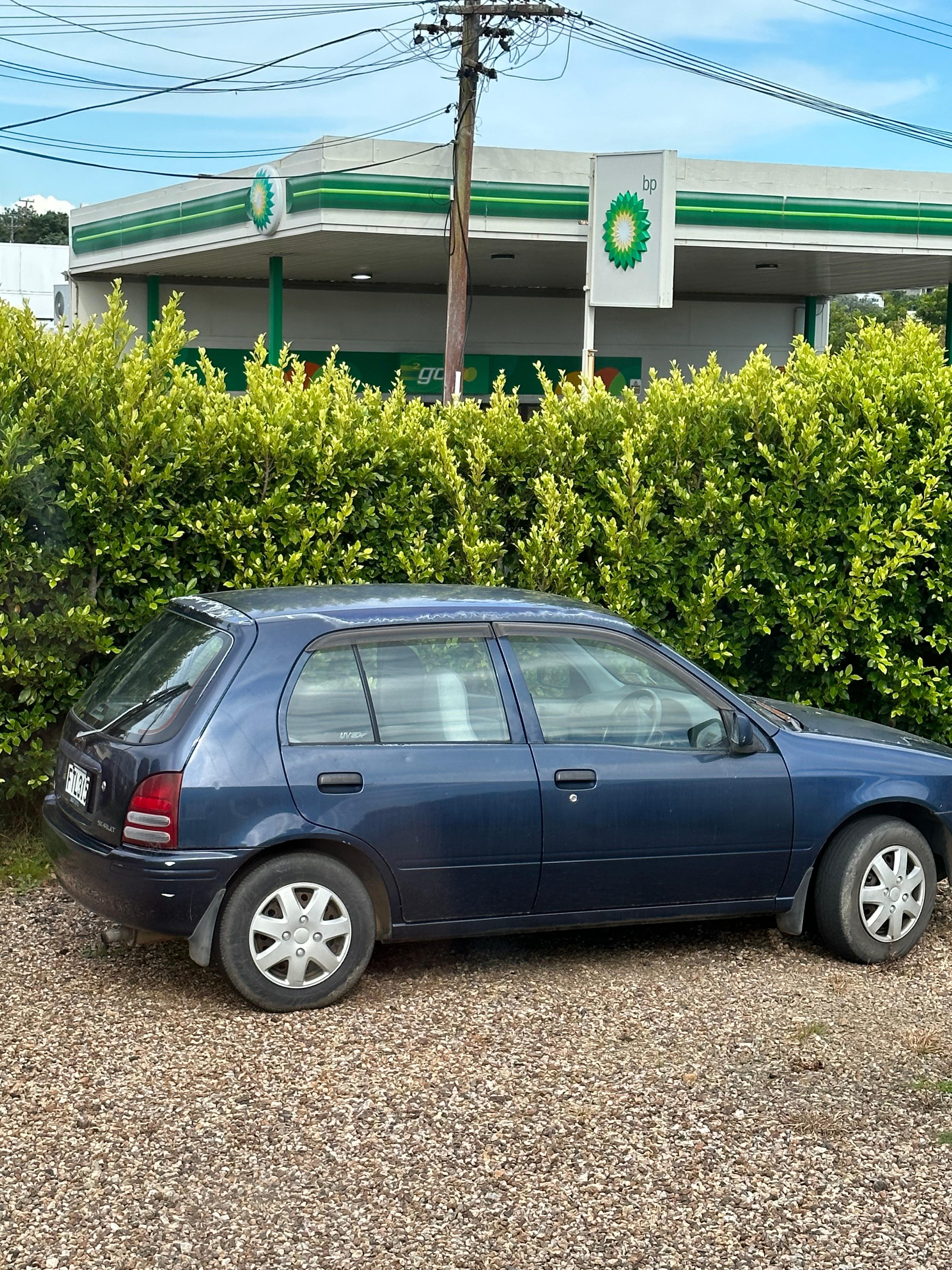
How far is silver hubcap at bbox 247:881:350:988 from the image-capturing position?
17.6ft

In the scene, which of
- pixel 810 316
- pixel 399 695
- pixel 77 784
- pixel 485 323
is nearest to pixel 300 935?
pixel 399 695

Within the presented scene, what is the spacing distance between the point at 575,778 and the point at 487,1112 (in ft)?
4.79

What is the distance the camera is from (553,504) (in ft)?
27.3

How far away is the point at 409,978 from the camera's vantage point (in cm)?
595

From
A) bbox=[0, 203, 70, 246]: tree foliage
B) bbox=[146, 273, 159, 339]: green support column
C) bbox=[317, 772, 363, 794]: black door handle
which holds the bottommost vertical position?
bbox=[317, 772, 363, 794]: black door handle

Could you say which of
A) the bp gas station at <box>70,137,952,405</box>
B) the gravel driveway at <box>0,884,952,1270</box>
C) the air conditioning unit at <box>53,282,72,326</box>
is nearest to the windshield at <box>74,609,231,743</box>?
the gravel driveway at <box>0,884,952,1270</box>

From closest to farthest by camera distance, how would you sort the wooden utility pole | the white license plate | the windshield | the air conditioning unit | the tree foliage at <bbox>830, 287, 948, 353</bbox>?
the windshield < the white license plate < the wooden utility pole < the air conditioning unit < the tree foliage at <bbox>830, 287, 948, 353</bbox>

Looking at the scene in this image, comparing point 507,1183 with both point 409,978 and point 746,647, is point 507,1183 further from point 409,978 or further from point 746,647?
Answer: point 746,647

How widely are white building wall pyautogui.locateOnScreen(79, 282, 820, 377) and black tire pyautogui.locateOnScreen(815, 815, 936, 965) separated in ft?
88.6

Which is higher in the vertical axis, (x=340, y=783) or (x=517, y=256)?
(x=517, y=256)

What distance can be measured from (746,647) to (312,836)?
4002 mm

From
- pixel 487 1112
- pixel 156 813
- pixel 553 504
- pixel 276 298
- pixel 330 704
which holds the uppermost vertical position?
pixel 276 298

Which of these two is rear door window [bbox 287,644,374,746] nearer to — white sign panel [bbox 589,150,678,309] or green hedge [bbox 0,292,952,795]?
green hedge [bbox 0,292,952,795]

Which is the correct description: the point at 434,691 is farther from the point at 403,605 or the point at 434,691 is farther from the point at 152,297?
the point at 152,297
